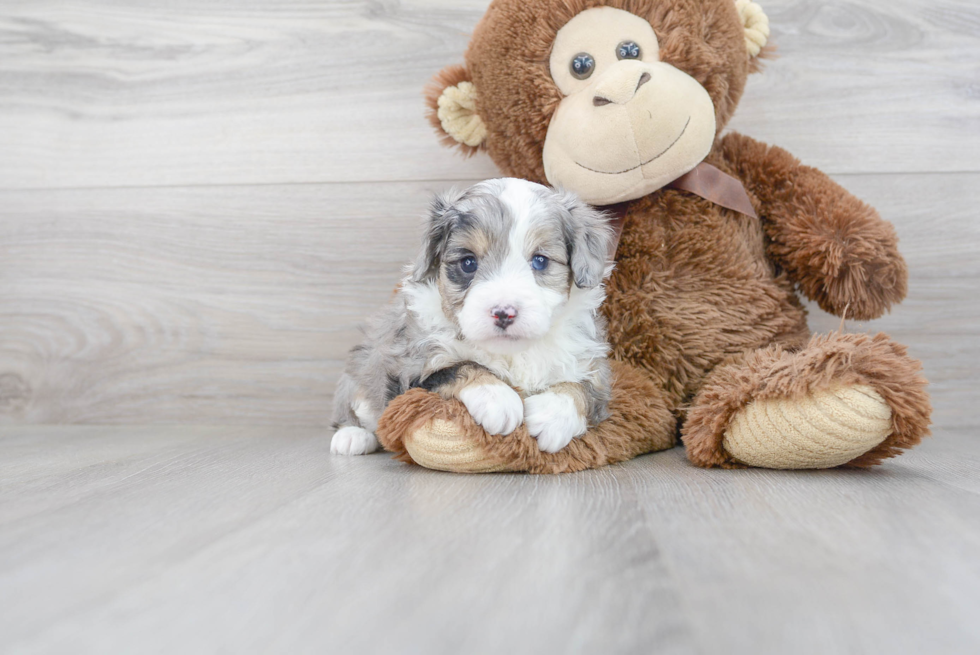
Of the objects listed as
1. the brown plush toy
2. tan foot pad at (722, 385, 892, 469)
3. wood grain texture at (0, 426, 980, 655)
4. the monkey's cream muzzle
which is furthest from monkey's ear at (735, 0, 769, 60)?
wood grain texture at (0, 426, 980, 655)

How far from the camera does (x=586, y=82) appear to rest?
1619mm

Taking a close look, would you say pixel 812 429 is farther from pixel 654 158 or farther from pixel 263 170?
pixel 263 170

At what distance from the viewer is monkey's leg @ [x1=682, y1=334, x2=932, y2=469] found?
4.19 feet

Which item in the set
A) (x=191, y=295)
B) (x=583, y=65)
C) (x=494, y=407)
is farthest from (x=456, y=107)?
(x=191, y=295)

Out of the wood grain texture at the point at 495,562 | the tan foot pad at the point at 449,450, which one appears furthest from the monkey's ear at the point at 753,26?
the tan foot pad at the point at 449,450

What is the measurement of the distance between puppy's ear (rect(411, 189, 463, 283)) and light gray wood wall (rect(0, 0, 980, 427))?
666 mm

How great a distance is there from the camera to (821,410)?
1.29m

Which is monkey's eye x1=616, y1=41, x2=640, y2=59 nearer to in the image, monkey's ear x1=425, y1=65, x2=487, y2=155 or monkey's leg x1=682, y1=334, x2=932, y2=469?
monkey's ear x1=425, y1=65, x2=487, y2=155

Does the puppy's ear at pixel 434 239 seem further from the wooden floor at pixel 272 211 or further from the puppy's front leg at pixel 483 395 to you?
the wooden floor at pixel 272 211

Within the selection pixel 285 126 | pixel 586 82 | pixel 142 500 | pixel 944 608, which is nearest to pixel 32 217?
pixel 285 126

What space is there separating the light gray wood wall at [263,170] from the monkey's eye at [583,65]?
21.7 inches

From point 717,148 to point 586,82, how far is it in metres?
0.42

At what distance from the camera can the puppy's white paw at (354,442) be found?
5.60 feet

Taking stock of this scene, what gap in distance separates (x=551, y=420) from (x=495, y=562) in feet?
1.70
